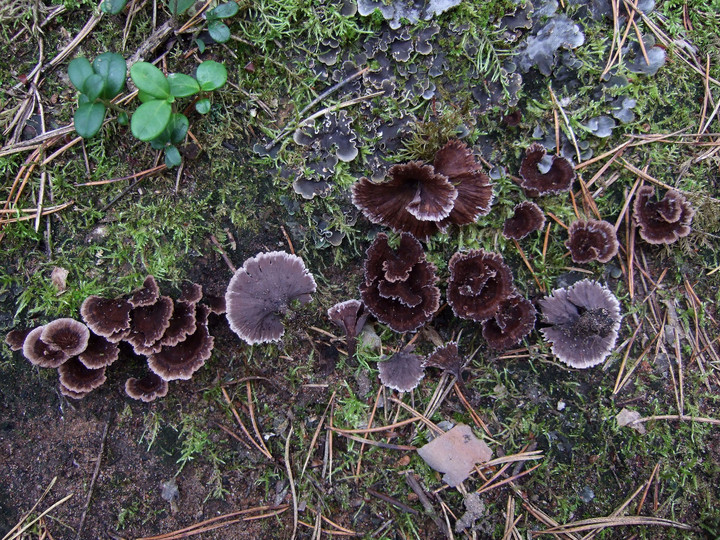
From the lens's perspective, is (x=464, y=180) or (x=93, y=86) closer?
(x=93, y=86)

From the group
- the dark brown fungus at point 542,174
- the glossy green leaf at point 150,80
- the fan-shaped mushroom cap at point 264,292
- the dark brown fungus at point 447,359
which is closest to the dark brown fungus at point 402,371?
the dark brown fungus at point 447,359

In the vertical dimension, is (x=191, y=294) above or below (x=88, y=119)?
below

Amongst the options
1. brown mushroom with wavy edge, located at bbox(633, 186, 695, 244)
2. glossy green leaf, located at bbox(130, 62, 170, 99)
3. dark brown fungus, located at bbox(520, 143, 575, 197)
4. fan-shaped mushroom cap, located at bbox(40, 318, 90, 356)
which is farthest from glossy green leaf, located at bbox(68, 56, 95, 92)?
brown mushroom with wavy edge, located at bbox(633, 186, 695, 244)

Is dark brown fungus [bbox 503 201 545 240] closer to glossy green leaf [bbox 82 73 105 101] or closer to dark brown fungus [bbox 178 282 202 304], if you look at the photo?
dark brown fungus [bbox 178 282 202 304]

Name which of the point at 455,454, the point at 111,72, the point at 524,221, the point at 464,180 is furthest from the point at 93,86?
the point at 455,454

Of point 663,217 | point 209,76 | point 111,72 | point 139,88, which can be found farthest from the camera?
point 663,217

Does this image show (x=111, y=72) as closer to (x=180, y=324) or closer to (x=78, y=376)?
(x=180, y=324)

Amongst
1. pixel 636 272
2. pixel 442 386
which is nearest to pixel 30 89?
pixel 442 386

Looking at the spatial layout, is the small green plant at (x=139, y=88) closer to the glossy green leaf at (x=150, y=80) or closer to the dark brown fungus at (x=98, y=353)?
the glossy green leaf at (x=150, y=80)
